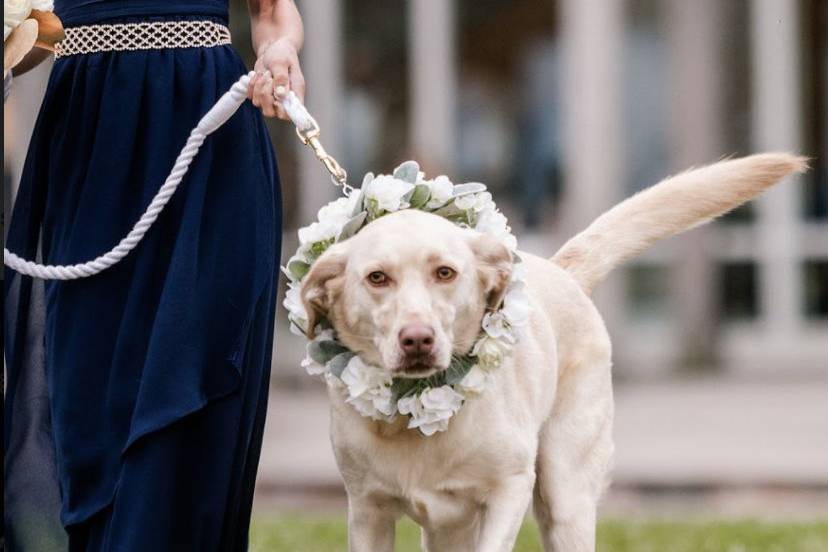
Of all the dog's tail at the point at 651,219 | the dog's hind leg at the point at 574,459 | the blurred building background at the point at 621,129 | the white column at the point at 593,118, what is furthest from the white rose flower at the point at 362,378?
the white column at the point at 593,118

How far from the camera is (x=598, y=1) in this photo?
12195 mm

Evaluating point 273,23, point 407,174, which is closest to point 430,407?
point 407,174

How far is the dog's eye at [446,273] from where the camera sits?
3.43 m

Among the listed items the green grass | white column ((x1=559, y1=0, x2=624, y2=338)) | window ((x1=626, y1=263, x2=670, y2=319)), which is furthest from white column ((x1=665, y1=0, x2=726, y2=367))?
the green grass

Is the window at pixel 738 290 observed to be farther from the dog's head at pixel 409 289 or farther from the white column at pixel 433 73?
the dog's head at pixel 409 289

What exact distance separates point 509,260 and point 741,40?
9.41 metres

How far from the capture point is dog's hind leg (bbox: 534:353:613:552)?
13.4ft

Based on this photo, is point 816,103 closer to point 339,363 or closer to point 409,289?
point 339,363

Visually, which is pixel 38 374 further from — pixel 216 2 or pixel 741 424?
pixel 741 424

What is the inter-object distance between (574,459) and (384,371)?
0.86 meters

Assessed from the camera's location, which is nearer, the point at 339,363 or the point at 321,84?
the point at 339,363

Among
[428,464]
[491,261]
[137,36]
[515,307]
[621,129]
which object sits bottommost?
[621,129]

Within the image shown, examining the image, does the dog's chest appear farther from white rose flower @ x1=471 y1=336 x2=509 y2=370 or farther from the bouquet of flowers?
the bouquet of flowers

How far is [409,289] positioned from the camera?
3381 mm
